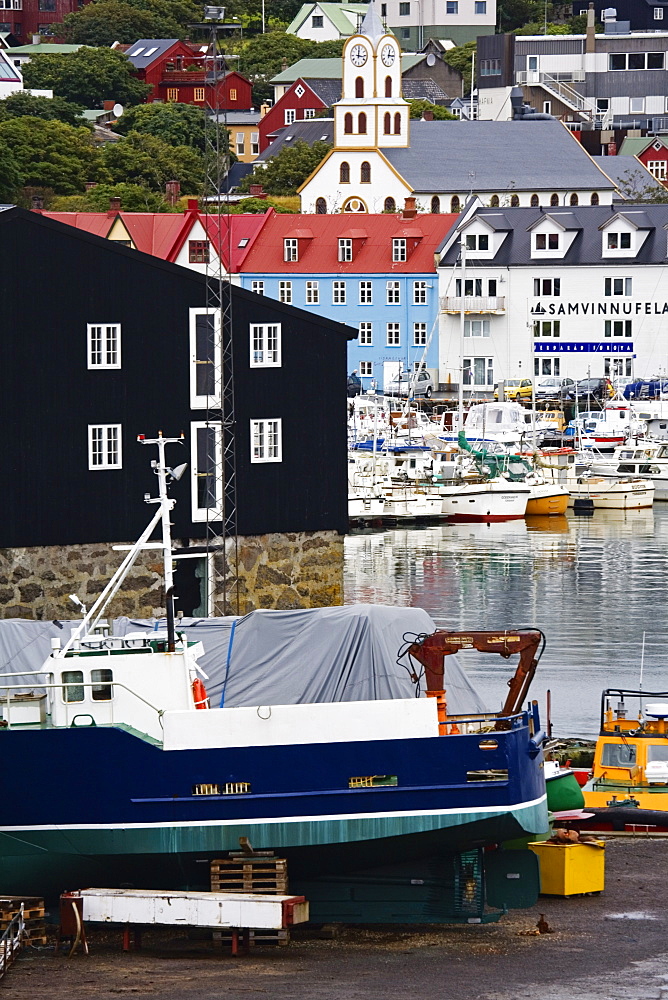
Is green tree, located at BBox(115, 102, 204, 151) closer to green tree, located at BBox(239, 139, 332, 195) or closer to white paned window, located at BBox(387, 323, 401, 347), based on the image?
green tree, located at BBox(239, 139, 332, 195)

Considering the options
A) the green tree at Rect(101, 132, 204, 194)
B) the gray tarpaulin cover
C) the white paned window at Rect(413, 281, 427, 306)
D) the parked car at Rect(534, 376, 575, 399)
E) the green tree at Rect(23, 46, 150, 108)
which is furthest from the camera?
the green tree at Rect(23, 46, 150, 108)

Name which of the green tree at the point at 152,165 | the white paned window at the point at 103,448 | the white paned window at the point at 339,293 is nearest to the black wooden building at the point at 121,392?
the white paned window at the point at 103,448

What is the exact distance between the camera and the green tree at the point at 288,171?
13250 cm

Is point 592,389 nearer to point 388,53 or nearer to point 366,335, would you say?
point 366,335

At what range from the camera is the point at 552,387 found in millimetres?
98562

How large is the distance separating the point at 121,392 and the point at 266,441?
3.27 m

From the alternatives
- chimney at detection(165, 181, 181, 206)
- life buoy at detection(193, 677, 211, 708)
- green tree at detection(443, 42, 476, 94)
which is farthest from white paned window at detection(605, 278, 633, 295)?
life buoy at detection(193, 677, 211, 708)

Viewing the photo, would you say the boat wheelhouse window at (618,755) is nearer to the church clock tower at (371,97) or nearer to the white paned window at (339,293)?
the white paned window at (339,293)

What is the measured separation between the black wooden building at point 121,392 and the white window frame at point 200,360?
4cm

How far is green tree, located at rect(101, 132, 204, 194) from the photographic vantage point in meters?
121

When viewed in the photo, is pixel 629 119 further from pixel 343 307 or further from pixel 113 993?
pixel 113 993

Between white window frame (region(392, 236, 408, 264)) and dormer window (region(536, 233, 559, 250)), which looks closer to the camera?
dormer window (region(536, 233, 559, 250))

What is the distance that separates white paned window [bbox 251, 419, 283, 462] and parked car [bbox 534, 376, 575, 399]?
57766mm

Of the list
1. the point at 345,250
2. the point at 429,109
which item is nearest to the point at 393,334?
the point at 345,250
